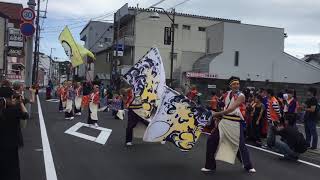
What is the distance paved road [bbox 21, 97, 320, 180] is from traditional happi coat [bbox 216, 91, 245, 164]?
0.33m

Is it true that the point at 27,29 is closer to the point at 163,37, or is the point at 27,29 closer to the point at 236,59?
the point at 236,59

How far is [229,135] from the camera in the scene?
32.6 ft

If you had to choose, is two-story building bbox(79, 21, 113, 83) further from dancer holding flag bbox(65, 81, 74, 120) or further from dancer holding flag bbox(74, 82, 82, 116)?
dancer holding flag bbox(65, 81, 74, 120)

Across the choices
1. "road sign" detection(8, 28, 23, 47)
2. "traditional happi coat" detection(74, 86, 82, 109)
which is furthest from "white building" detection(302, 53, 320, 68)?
"road sign" detection(8, 28, 23, 47)

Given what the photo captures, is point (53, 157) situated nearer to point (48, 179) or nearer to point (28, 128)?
point (48, 179)

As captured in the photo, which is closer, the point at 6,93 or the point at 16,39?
the point at 6,93

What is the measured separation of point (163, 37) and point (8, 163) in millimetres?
51507

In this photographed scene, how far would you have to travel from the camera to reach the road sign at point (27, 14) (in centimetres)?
1937

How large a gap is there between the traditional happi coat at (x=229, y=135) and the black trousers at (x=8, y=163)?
13.9ft

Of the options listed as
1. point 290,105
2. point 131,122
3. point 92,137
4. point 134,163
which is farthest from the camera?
point 92,137

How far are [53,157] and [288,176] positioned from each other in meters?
4.95

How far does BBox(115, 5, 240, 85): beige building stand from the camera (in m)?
56.1

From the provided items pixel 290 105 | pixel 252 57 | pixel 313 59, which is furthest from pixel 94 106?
pixel 313 59

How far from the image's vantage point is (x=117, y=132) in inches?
660
